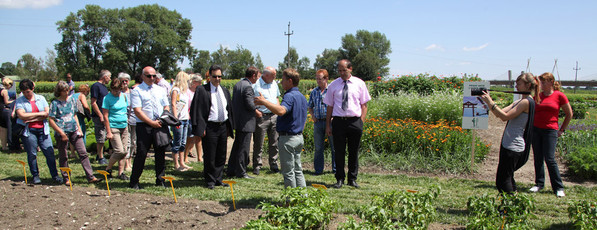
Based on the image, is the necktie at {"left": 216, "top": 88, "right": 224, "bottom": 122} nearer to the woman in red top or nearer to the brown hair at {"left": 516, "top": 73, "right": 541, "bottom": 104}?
the brown hair at {"left": 516, "top": 73, "right": 541, "bottom": 104}

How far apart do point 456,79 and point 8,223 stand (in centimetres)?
1595

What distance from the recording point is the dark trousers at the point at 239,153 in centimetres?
639

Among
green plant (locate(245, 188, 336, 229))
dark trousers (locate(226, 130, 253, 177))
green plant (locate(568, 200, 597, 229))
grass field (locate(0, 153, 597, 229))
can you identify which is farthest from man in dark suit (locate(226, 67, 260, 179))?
green plant (locate(568, 200, 597, 229))

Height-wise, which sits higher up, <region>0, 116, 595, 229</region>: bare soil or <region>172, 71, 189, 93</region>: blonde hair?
<region>172, 71, 189, 93</region>: blonde hair

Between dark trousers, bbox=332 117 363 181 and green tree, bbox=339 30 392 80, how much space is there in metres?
72.0

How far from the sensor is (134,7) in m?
69.4

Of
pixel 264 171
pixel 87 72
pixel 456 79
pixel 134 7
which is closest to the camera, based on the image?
pixel 264 171

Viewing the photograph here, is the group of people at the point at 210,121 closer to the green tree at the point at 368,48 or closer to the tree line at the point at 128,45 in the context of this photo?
the tree line at the point at 128,45

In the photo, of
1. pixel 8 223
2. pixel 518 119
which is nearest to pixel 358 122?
pixel 518 119

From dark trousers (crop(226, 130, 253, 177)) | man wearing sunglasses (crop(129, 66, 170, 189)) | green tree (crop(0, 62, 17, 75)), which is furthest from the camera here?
green tree (crop(0, 62, 17, 75))

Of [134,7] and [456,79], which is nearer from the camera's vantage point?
[456,79]

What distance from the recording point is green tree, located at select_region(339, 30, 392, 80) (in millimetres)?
79406

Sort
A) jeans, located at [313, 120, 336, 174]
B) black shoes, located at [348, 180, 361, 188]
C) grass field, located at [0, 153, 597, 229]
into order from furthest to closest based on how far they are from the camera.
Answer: jeans, located at [313, 120, 336, 174] < black shoes, located at [348, 180, 361, 188] < grass field, located at [0, 153, 597, 229]

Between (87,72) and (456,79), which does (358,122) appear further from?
(87,72)
